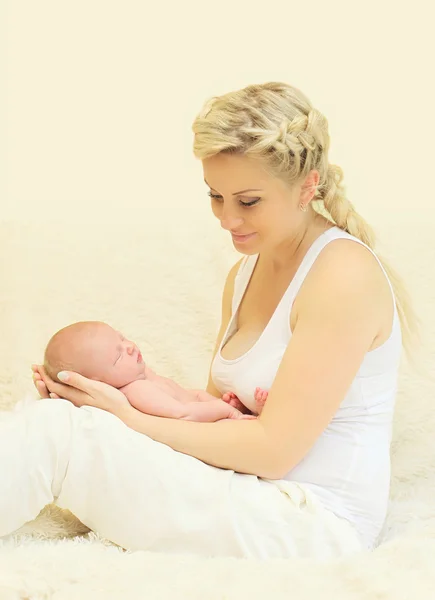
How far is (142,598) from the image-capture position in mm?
1396

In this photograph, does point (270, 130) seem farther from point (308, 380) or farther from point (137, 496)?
point (137, 496)

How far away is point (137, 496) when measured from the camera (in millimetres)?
1669

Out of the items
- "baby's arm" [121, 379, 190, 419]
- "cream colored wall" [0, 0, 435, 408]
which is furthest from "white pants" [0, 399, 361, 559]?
"cream colored wall" [0, 0, 435, 408]

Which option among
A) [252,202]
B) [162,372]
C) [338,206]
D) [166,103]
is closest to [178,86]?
[166,103]

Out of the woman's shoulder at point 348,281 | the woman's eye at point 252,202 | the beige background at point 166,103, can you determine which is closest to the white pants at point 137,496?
the woman's shoulder at point 348,281

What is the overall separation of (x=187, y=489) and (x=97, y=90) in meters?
1.82

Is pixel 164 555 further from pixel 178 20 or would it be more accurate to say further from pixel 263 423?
pixel 178 20

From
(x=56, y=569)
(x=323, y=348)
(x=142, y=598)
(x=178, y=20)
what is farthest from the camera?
(x=178, y=20)

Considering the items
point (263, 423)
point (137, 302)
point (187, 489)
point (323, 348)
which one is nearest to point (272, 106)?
point (323, 348)

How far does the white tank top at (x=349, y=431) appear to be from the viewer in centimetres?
179

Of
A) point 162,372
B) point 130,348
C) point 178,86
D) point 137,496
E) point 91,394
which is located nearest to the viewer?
point 137,496

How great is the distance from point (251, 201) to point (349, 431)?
20.3 inches

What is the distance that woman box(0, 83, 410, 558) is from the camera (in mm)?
1666

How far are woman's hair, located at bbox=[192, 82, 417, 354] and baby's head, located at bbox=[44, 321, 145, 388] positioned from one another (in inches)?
17.2
